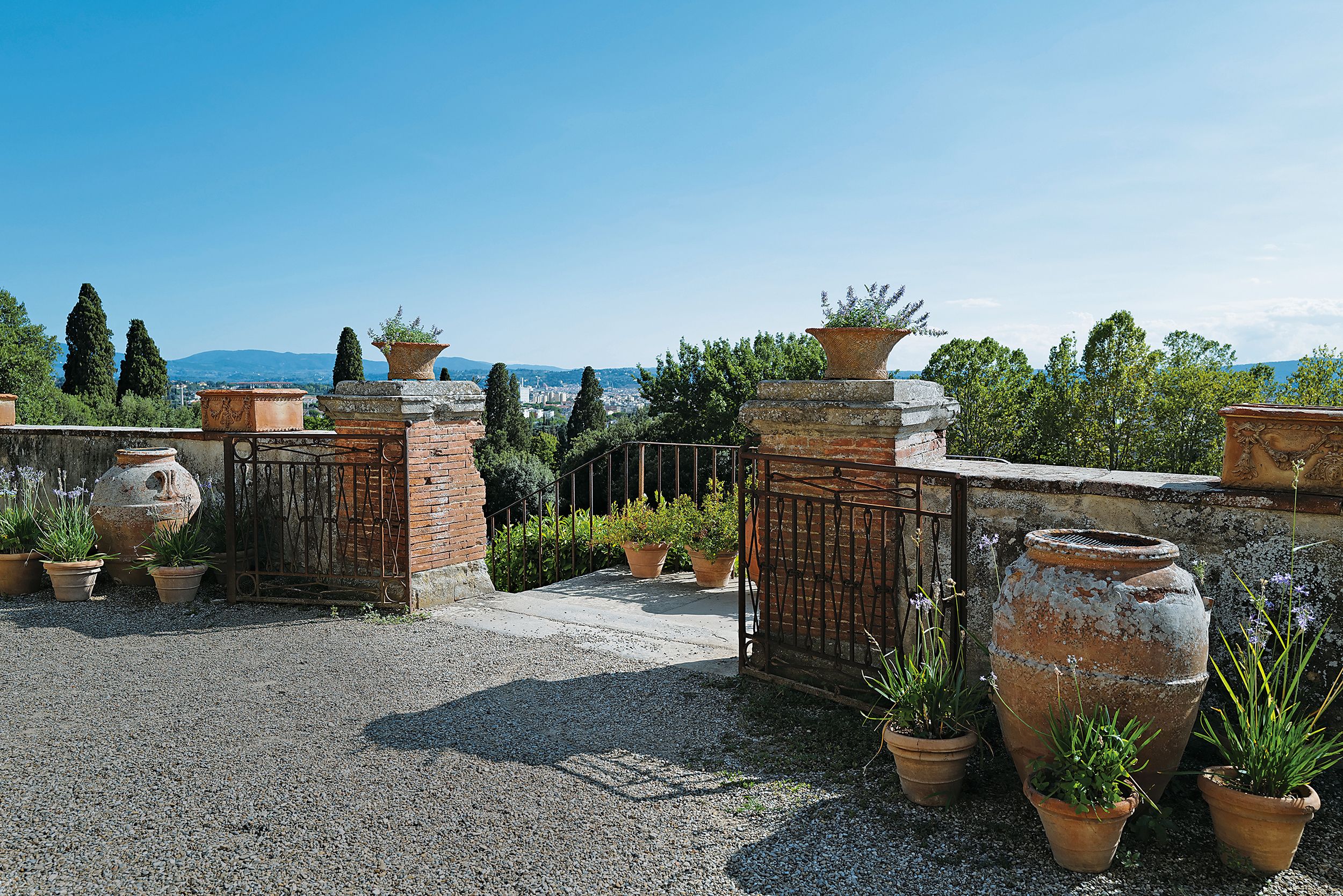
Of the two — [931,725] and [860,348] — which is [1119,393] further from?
[931,725]

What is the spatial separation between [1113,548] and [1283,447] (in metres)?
0.96

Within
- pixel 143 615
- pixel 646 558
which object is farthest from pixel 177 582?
pixel 646 558

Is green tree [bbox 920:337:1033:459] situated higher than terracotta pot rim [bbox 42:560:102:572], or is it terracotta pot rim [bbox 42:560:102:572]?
green tree [bbox 920:337:1033:459]

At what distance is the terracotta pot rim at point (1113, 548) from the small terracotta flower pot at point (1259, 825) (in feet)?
2.32

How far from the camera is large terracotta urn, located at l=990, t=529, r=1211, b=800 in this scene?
282 cm

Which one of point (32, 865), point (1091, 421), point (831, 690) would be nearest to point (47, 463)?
point (32, 865)

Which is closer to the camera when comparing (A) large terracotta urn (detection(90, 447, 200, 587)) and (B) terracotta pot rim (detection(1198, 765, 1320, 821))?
(B) terracotta pot rim (detection(1198, 765, 1320, 821))

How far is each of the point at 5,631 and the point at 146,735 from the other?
9.07 ft

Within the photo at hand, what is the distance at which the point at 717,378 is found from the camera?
70.3ft

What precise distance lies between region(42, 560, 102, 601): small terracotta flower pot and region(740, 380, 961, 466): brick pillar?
517 cm

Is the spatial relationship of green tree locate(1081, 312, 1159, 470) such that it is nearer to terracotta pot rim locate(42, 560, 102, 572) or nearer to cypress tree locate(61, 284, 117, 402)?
terracotta pot rim locate(42, 560, 102, 572)

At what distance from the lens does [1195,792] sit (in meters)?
3.13

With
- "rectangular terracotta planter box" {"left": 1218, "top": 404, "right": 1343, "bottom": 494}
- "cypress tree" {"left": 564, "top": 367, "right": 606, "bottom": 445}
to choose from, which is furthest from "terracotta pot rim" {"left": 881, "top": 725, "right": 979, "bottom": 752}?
"cypress tree" {"left": 564, "top": 367, "right": 606, "bottom": 445}

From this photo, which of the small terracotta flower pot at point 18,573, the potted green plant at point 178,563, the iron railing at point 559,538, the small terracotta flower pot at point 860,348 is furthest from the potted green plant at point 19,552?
the small terracotta flower pot at point 860,348
